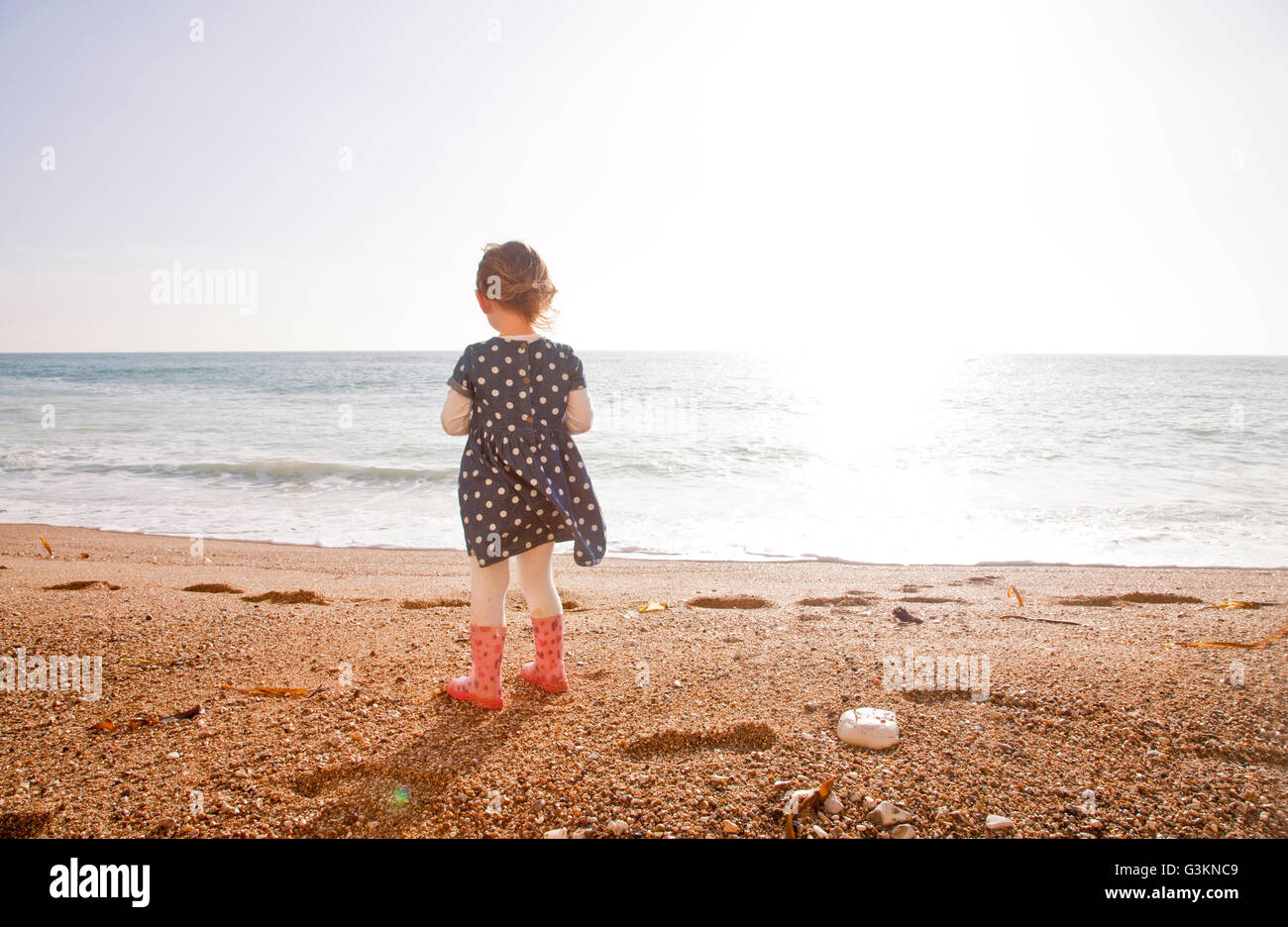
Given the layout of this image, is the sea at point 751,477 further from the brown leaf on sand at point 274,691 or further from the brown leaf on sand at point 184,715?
the brown leaf on sand at point 184,715

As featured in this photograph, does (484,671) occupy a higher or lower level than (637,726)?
higher

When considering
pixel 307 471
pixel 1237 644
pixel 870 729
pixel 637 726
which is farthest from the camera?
pixel 307 471

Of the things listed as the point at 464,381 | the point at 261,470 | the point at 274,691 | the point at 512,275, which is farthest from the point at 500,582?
the point at 261,470

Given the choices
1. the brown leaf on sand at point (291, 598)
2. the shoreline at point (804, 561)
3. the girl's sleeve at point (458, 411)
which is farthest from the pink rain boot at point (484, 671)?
the shoreline at point (804, 561)

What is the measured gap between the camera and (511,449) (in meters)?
2.63

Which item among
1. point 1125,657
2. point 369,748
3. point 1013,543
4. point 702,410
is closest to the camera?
point 369,748

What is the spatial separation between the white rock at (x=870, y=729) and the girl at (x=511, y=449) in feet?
3.46

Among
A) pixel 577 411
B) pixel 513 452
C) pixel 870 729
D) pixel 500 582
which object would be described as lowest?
pixel 870 729

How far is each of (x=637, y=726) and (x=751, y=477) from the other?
28.6 feet

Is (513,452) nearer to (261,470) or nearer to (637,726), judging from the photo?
(637,726)

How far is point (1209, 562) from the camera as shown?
21.9ft
